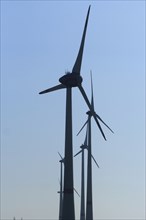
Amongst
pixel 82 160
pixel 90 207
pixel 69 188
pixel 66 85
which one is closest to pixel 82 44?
pixel 66 85

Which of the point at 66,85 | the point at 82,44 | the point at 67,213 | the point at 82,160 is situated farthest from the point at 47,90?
the point at 82,160

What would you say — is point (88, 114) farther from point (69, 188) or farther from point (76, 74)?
point (69, 188)

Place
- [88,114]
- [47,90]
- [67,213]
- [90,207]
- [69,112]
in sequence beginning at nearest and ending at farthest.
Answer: [67,213] → [69,112] → [47,90] → [90,207] → [88,114]

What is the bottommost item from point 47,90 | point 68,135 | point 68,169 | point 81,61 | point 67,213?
point 67,213

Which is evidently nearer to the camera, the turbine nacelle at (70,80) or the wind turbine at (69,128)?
the wind turbine at (69,128)

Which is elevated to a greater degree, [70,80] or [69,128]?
[70,80]

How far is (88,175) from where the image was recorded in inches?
4306

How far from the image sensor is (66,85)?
8719cm

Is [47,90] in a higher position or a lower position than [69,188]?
higher

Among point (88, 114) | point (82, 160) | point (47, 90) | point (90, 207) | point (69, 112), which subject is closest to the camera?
point (69, 112)

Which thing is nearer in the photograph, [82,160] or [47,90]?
Answer: [47,90]

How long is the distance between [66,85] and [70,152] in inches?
524

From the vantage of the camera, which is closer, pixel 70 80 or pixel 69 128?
pixel 69 128

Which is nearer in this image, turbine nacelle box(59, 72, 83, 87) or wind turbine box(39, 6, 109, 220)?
wind turbine box(39, 6, 109, 220)
